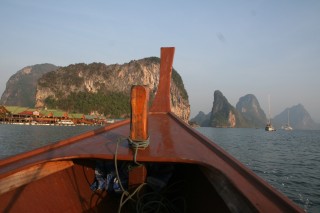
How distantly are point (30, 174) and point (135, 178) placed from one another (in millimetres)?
1000

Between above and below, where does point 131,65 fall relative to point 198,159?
above

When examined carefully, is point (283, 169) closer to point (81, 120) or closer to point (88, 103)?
point (81, 120)

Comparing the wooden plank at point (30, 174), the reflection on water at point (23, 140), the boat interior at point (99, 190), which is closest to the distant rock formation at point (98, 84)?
the reflection on water at point (23, 140)

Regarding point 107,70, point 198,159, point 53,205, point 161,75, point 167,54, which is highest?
point 107,70

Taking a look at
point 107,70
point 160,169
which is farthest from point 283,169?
point 107,70

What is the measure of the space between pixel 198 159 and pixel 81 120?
92.8 m

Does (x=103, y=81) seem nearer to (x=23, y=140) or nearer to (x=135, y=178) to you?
(x=23, y=140)

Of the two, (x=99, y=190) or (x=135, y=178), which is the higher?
(x=135, y=178)

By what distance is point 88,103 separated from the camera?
132 metres

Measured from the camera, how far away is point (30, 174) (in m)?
2.58

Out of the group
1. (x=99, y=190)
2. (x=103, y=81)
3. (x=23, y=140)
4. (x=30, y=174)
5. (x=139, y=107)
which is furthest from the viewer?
(x=103, y=81)

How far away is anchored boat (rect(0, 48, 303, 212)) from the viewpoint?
2.11m

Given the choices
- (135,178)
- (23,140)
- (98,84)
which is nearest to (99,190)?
(135,178)

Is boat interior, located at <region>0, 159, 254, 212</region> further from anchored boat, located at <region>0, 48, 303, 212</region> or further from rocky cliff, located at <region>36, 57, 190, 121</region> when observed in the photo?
rocky cliff, located at <region>36, 57, 190, 121</region>
